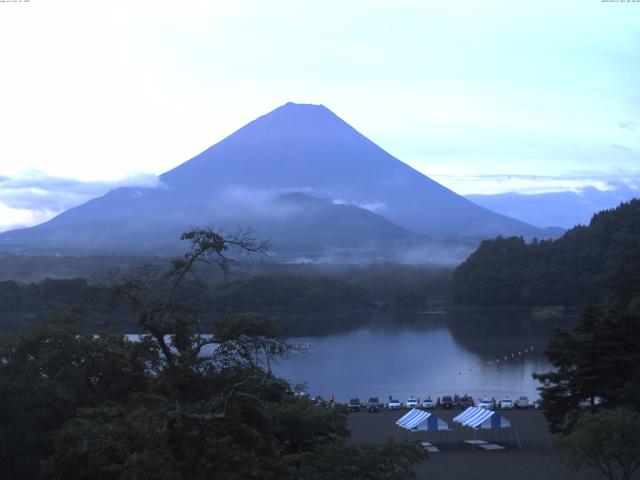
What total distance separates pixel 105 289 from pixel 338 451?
1.47 meters

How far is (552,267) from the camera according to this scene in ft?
108

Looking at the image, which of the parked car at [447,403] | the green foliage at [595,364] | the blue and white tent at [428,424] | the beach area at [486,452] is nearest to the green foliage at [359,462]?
the beach area at [486,452]

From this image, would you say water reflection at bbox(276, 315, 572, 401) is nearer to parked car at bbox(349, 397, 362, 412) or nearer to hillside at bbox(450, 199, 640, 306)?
parked car at bbox(349, 397, 362, 412)

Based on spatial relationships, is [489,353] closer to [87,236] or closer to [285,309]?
[285,309]

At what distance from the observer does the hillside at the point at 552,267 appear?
31.6m

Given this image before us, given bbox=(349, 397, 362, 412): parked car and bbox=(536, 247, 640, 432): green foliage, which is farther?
bbox=(349, 397, 362, 412): parked car

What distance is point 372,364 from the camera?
59.6 feet

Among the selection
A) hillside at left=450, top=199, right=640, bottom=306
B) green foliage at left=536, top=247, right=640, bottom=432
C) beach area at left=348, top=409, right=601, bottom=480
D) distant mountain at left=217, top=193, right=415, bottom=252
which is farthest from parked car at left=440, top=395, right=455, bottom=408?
distant mountain at left=217, top=193, right=415, bottom=252

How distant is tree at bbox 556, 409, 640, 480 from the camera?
6.21m

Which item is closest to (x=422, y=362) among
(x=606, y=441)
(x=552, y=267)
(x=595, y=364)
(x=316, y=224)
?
(x=595, y=364)

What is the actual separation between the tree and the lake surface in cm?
563

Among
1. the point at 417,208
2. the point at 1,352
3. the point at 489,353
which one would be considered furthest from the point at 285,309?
the point at 417,208

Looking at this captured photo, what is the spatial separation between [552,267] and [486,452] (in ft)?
82.3

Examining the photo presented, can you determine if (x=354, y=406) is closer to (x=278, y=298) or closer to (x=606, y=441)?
(x=606, y=441)
